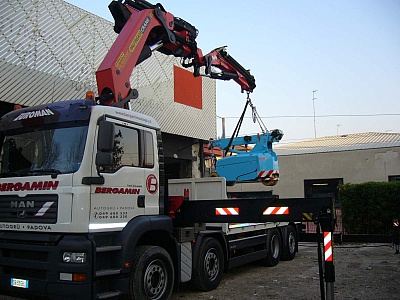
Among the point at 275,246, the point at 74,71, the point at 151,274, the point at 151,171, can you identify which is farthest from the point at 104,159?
the point at 74,71

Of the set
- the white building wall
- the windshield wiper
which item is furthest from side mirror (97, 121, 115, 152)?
the white building wall

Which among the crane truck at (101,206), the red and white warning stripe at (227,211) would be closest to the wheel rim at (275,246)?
the crane truck at (101,206)

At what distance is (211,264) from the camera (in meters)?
7.89

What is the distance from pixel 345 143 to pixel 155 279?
2602 centimetres

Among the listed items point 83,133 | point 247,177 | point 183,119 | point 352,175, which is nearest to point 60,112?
point 83,133

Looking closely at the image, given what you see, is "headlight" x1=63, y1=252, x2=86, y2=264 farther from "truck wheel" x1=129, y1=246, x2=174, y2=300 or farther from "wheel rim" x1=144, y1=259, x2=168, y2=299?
"wheel rim" x1=144, y1=259, x2=168, y2=299

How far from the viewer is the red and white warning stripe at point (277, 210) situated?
20.5 feet

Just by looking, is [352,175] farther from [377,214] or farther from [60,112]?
[60,112]

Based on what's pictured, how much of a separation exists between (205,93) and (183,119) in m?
2.11

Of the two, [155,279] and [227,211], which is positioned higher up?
[227,211]

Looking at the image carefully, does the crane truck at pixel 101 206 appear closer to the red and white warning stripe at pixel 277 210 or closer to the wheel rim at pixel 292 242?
the red and white warning stripe at pixel 277 210

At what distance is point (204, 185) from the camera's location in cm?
866

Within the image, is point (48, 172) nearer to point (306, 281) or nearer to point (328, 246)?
point (328, 246)

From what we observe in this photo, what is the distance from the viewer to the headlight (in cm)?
489
